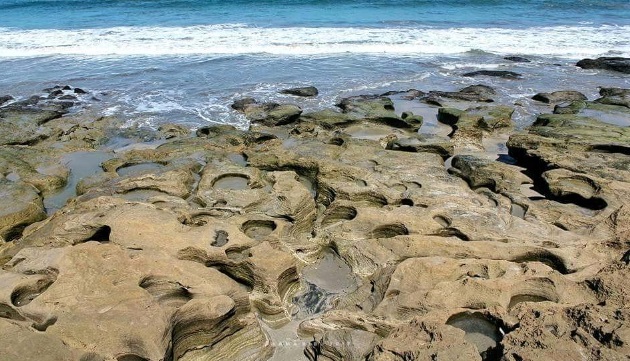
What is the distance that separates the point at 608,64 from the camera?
15.7m

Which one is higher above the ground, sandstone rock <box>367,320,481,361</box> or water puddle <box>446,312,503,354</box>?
sandstone rock <box>367,320,481,361</box>

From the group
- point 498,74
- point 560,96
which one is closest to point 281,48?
point 498,74

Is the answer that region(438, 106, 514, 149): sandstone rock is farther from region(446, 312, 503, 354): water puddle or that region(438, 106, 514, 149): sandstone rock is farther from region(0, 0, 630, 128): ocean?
region(446, 312, 503, 354): water puddle

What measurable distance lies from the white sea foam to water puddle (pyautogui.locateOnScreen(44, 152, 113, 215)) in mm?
10737

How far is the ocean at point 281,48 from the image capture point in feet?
45.0

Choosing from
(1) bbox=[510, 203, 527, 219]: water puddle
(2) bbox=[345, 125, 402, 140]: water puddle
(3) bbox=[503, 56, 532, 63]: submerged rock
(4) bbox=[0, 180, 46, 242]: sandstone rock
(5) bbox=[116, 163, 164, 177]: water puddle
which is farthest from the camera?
(3) bbox=[503, 56, 532, 63]: submerged rock

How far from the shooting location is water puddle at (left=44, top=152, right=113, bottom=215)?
24.4ft

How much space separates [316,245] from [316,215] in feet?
3.08

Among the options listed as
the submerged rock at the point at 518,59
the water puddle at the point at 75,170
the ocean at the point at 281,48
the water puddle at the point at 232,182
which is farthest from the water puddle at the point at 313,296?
the submerged rock at the point at 518,59

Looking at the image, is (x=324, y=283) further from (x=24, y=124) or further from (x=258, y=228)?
(x=24, y=124)

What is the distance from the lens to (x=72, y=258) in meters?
4.88

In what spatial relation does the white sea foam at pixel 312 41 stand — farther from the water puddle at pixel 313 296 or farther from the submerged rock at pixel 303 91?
the water puddle at pixel 313 296

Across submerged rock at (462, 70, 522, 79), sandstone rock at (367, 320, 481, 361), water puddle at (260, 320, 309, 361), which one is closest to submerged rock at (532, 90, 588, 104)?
submerged rock at (462, 70, 522, 79)

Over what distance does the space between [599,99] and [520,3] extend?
66.0ft
